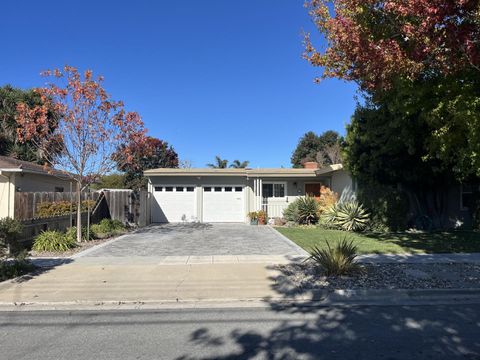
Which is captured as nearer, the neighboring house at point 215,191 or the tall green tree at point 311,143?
the neighboring house at point 215,191

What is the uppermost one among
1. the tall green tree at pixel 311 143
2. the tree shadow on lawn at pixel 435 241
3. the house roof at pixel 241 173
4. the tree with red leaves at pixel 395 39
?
the tall green tree at pixel 311 143

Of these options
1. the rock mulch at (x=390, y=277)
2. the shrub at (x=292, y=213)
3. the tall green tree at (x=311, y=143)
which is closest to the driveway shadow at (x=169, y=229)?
the shrub at (x=292, y=213)

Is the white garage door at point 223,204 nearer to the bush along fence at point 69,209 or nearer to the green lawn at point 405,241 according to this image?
the bush along fence at point 69,209

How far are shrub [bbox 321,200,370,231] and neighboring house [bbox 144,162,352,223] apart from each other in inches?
237

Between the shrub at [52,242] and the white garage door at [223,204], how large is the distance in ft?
41.2

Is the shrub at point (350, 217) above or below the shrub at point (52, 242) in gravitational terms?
above

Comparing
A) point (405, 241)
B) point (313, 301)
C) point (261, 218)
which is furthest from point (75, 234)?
point (405, 241)

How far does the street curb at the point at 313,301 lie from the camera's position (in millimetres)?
7020

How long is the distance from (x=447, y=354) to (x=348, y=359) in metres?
1.16

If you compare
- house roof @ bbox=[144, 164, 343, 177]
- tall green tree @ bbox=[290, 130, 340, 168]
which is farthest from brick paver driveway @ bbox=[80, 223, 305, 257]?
tall green tree @ bbox=[290, 130, 340, 168]

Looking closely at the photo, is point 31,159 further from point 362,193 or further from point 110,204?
point 362,193

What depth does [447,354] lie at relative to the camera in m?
4.81

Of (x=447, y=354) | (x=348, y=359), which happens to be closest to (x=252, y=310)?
(x=348, y=359)

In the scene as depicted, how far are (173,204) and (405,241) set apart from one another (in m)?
14.2
